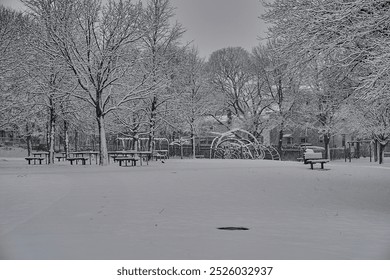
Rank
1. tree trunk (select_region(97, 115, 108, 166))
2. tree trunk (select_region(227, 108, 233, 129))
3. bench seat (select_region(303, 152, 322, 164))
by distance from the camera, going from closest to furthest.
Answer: bench seat (select_region(303, 152, 322, 164)), tree trunk (select_region(97, 115, 108, 166)), tree trunk (select_region(227, 108, 233, 129))

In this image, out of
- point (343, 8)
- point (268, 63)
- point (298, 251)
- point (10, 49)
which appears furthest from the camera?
point (268, 63)

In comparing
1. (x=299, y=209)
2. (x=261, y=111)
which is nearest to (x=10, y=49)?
(x=299, y=209)

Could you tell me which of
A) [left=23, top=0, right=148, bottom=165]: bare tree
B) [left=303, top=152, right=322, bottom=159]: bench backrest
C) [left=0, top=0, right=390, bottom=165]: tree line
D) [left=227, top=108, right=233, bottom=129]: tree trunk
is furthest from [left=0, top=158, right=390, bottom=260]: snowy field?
[left=227, top=108, right=233, bottom=129]: tree trunk

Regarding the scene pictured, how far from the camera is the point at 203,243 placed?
161 inches

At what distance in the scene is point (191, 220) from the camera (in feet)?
17.4

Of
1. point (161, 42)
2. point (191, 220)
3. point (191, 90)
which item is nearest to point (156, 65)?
point (161, 42)

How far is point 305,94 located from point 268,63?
11.4 ft

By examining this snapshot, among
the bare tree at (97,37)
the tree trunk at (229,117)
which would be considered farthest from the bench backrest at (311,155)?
the tree trunk at (229,117)

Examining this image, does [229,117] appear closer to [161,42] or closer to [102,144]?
[161,42]

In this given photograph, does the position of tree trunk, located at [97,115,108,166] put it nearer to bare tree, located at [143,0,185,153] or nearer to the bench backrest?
bare tree, located at [143,0,185,153]

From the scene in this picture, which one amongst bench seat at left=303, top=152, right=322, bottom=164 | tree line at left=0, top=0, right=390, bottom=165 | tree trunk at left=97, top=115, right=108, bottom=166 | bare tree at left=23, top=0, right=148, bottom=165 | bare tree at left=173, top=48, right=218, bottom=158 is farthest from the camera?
bare tree at left=173, top=48, right=218, bottom=158

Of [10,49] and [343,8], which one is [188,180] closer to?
[343,8]

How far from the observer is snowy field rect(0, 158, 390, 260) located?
386cm

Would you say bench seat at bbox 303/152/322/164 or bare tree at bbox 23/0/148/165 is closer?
bench seat at bbox 303/152/322/164
